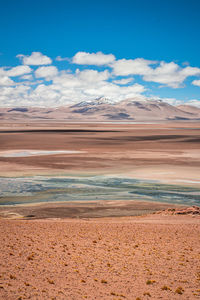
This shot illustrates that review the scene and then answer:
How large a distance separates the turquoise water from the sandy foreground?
16.4 feet

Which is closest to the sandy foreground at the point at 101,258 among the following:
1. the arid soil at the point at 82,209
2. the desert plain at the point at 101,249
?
the desert plain at the point at 101,249

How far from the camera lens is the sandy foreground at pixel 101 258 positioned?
11.4 meters

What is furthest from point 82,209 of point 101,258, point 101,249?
point 101,258

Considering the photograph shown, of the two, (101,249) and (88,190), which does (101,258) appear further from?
(88,190)

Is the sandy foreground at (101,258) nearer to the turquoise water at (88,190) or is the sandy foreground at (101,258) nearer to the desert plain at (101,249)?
the desert plain at (101,249)

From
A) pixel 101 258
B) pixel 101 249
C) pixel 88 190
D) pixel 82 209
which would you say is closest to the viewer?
pixel 101 258

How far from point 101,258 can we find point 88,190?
13.9m

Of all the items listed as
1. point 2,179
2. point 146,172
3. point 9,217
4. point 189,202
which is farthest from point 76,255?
point 146,172

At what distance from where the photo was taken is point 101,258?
14.8 m

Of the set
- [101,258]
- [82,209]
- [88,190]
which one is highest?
[88,190]

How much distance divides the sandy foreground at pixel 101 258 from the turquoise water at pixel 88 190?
4999 millimetres

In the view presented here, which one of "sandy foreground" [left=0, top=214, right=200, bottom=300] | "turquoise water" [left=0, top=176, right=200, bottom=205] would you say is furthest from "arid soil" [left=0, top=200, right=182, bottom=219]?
"sandy foreground" [left=0, top=214, right=200, bottom=300]

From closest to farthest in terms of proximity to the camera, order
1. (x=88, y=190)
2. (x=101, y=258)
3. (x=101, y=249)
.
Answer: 1. (x=101, y=258)
2. (x=101, y=249)
3. (x=88, y=190)

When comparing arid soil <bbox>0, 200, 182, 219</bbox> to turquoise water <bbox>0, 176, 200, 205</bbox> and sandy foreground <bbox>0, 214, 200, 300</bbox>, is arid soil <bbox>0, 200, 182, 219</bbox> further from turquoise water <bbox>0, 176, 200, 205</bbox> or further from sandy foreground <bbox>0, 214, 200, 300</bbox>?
sandy foreground <bbox>0, 214, 200, 300</bbox>
